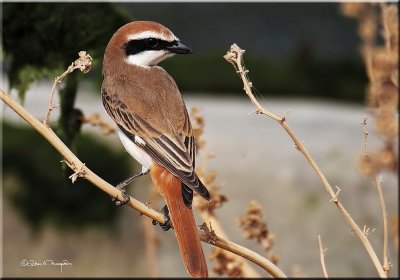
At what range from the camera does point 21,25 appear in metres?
2.09

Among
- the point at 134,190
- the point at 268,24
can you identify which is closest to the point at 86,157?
the point at 134,190

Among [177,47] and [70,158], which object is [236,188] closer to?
[177,47]

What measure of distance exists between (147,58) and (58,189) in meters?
2.76

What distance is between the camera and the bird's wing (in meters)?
1.47

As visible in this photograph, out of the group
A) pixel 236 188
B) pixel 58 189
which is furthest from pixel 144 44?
pixel 58 189

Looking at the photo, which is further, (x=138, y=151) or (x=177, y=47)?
(x=138, y=151)

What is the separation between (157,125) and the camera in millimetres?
1516

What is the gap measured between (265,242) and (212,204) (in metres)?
0.15

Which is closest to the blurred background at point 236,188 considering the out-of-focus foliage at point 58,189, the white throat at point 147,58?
the out-of-focus foliage at point 58,189

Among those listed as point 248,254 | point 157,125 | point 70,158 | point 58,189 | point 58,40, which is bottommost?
point 248,254

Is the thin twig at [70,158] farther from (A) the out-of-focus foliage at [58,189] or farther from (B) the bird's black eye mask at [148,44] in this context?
(A) the out-of-focus foliage at [58,189]

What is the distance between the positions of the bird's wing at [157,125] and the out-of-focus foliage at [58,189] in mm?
2467

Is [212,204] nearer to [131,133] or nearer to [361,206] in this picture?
[131,133]

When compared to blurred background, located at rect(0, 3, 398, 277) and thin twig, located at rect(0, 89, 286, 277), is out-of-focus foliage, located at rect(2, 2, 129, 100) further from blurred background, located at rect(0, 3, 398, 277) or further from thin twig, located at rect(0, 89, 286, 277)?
blurred background, located at rect(0, 3, 398, 277)
